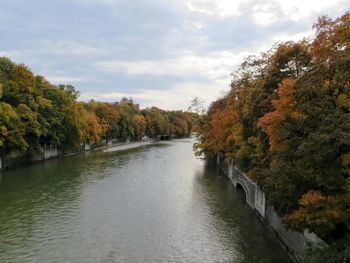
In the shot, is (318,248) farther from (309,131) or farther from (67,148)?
(67,148)

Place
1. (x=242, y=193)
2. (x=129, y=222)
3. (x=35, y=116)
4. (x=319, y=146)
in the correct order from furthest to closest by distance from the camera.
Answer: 1. (x=35, y=116)
2. (x=242, y=193)
3. (x=129, y=222)
4. (x=319, y=146)

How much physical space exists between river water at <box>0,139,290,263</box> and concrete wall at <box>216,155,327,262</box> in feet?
1.94

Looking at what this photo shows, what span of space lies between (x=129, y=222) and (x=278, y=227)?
8.88 meters

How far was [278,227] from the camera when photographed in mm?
19859

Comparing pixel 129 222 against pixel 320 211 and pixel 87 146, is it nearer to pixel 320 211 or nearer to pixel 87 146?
pixel 320 211

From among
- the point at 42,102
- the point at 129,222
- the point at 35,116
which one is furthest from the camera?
the point at 42,102

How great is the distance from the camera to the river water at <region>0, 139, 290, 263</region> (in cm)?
1831

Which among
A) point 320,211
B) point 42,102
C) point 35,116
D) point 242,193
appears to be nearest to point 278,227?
point 320,211

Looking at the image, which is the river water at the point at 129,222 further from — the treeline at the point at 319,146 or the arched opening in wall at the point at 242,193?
the treeline at the point at 319,146

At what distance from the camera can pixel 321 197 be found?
1289cm

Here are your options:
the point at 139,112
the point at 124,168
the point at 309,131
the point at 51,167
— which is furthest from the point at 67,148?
the point at 139,112

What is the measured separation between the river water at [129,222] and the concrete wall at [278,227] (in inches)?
23.3

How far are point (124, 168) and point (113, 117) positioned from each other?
5441cm

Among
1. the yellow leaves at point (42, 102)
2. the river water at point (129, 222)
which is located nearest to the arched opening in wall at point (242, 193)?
the river water at point (129, 222)
